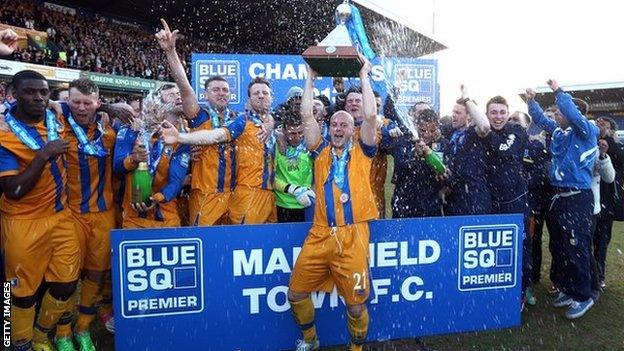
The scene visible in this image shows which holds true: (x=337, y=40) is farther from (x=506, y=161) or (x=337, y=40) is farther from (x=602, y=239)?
(x=602, y=239)

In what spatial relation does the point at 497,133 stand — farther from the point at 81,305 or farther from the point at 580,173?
the point at 81,305

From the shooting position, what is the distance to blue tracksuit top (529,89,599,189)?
4453 millimetres

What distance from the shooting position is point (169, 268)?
11.6 ft

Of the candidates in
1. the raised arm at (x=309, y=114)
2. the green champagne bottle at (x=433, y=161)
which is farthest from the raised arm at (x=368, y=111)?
the green champagne bottle at (x=433, y=161)

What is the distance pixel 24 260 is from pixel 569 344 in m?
4.20

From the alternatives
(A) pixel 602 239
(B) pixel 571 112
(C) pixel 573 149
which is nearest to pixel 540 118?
(C) pixel 573 149

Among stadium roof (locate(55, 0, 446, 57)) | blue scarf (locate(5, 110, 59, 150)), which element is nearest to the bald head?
blue scarf (locate(5, 110, 59, 150))

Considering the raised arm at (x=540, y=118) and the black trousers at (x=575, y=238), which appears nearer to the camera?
the black trousers at (x=575, y=238)

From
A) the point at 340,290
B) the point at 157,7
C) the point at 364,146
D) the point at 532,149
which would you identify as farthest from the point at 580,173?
the point at 157,7

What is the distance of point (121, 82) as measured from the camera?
2098 centimetres

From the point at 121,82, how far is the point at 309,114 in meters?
19.7

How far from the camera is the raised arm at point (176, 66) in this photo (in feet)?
12.0

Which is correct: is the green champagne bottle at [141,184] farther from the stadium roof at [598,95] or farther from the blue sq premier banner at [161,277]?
the stadium roof at [598,95]

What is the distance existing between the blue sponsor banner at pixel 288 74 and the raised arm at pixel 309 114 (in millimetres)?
3519
